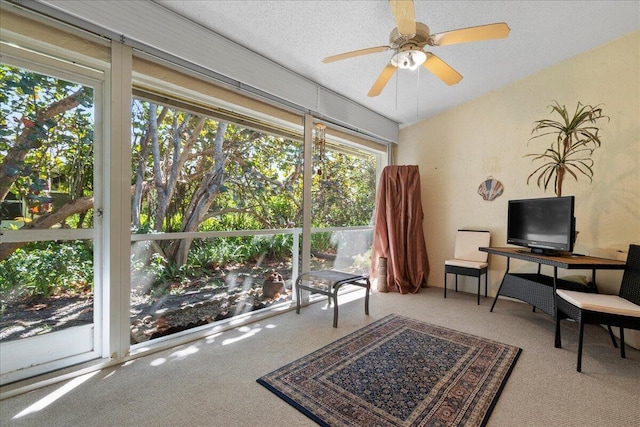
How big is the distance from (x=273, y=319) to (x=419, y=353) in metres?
1.51

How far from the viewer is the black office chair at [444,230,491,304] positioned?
12.1ft

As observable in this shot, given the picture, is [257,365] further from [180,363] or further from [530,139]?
[530,139]

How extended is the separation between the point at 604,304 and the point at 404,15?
247cm

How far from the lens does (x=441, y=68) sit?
2.25m

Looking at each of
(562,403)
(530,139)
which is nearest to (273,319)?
(562,403)

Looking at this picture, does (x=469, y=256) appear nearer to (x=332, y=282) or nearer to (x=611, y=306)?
(x=611, y=306)

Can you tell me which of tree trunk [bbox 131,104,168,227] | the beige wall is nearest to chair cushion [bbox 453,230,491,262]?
the beige wall

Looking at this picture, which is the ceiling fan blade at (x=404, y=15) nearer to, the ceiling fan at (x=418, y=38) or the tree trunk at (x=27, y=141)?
the ceiling fan at (x=418, y=38)

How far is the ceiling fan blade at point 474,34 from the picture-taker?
1.76m

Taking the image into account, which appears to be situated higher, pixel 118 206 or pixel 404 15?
pixel 404 15

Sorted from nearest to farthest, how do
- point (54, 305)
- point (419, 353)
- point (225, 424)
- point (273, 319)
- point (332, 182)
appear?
point (225, 424) → point (54, 305) → point (419, 353) → point (273, 319) → point (332, 182)

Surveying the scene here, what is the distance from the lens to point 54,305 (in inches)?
80.2

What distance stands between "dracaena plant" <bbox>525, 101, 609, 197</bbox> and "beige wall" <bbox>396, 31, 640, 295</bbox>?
80 mm

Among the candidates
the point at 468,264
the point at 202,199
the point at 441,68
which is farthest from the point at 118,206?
the point at 468,264
